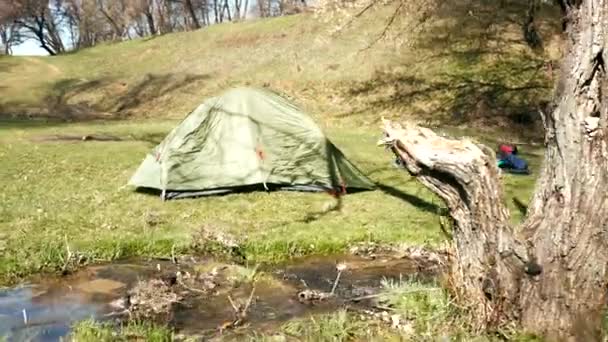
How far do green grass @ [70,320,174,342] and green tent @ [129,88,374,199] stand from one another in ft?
19.8

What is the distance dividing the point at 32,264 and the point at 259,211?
4.15m

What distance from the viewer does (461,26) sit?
29.1m

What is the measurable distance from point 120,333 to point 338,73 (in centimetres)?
2290

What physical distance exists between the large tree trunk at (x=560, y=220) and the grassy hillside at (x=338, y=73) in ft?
54.8

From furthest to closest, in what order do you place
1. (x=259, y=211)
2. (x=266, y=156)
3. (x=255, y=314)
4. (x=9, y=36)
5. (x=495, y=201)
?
(x=9, y=36)
(x=266, y=156)
(x=259, y=211)
(x=255, y=314)
(x=495, y=201)

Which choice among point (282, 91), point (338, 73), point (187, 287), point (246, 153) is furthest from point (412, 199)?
point (338, 73)

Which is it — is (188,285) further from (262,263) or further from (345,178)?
(345,178)

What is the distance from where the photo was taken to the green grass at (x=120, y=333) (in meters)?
6.44

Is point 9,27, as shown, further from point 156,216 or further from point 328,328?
point 328,328

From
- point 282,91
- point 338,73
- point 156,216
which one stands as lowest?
point 156,216

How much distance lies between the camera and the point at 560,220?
5.88 meters

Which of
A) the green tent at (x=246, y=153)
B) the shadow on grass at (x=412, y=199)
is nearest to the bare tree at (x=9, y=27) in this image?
the green tent at (x=246, y=153)

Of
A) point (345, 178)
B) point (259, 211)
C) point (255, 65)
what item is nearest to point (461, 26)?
point (255, 65)

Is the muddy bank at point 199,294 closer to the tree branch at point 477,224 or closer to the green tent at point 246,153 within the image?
the tree branch at point 477,224
